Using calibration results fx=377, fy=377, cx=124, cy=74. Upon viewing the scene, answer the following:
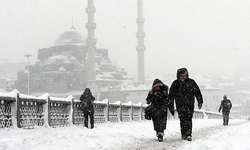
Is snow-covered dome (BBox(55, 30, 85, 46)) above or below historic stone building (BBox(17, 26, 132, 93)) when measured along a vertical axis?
above

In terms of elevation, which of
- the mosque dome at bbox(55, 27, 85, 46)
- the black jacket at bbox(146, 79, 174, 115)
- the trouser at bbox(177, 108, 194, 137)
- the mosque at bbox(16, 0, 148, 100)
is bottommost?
the trouser at bbox(177, 108, 194, 137)

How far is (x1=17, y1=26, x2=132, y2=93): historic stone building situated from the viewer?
90.1m

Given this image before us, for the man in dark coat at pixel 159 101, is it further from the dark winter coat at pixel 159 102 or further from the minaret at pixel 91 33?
the minaret at pixel 91 33

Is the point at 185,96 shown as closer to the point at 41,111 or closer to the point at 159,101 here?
the point at 159,101

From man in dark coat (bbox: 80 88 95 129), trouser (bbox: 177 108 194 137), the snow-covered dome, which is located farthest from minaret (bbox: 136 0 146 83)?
trouser (bbox: 177 108 194 137)

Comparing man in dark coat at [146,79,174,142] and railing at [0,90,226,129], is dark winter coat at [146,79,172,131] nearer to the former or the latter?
man in dark coat at [146,79,174,142]

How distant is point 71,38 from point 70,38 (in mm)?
277

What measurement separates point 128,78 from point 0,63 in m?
88.3

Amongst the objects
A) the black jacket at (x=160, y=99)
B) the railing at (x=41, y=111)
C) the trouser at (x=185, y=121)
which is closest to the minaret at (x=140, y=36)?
the railing at (x=41, y=111)

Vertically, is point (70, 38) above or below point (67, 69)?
above

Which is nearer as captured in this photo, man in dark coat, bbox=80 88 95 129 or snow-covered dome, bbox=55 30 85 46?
man in dark coat, bbox=80 88 95 129

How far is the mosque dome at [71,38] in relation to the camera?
338 feet

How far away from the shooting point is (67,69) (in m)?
92.7

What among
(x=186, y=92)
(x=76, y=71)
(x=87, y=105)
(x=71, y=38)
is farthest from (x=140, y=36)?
(x=186, y=92)
